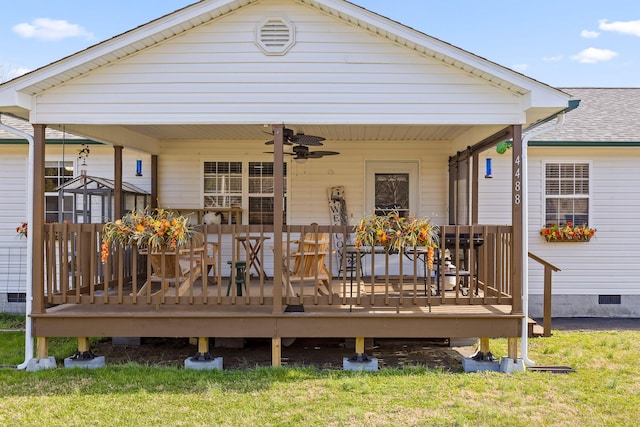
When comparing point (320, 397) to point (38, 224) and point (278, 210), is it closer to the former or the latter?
point (278, 210)

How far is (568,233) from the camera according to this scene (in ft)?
27.5

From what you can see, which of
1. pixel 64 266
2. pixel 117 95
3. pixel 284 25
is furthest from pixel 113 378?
pixel 284 25

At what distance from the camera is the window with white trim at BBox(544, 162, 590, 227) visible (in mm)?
8625

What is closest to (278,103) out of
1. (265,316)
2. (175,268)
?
(175,268)

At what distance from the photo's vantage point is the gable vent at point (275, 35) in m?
5.68

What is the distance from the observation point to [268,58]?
570cm

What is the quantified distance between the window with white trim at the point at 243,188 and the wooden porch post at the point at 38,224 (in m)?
3.22

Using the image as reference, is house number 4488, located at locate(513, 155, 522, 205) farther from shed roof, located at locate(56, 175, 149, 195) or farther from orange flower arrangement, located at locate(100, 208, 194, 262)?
shed roof, located at locate(56, 175, 149, 195)

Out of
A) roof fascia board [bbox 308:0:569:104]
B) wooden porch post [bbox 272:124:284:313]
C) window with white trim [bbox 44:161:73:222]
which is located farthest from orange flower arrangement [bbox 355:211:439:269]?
window with white trim [bbox 44:161:73:222]

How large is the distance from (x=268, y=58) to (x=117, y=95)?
1709 millimetres

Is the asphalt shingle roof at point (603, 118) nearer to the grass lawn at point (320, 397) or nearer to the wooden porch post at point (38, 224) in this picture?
the grass lawn at point (320, 397)

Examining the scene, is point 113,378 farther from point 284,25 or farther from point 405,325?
point 284,25

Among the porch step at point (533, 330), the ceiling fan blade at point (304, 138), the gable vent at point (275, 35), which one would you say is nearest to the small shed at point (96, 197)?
the ceiling fan blade at point (304, 138)

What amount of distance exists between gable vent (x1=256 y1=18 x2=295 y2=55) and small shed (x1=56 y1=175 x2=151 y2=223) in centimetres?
349
